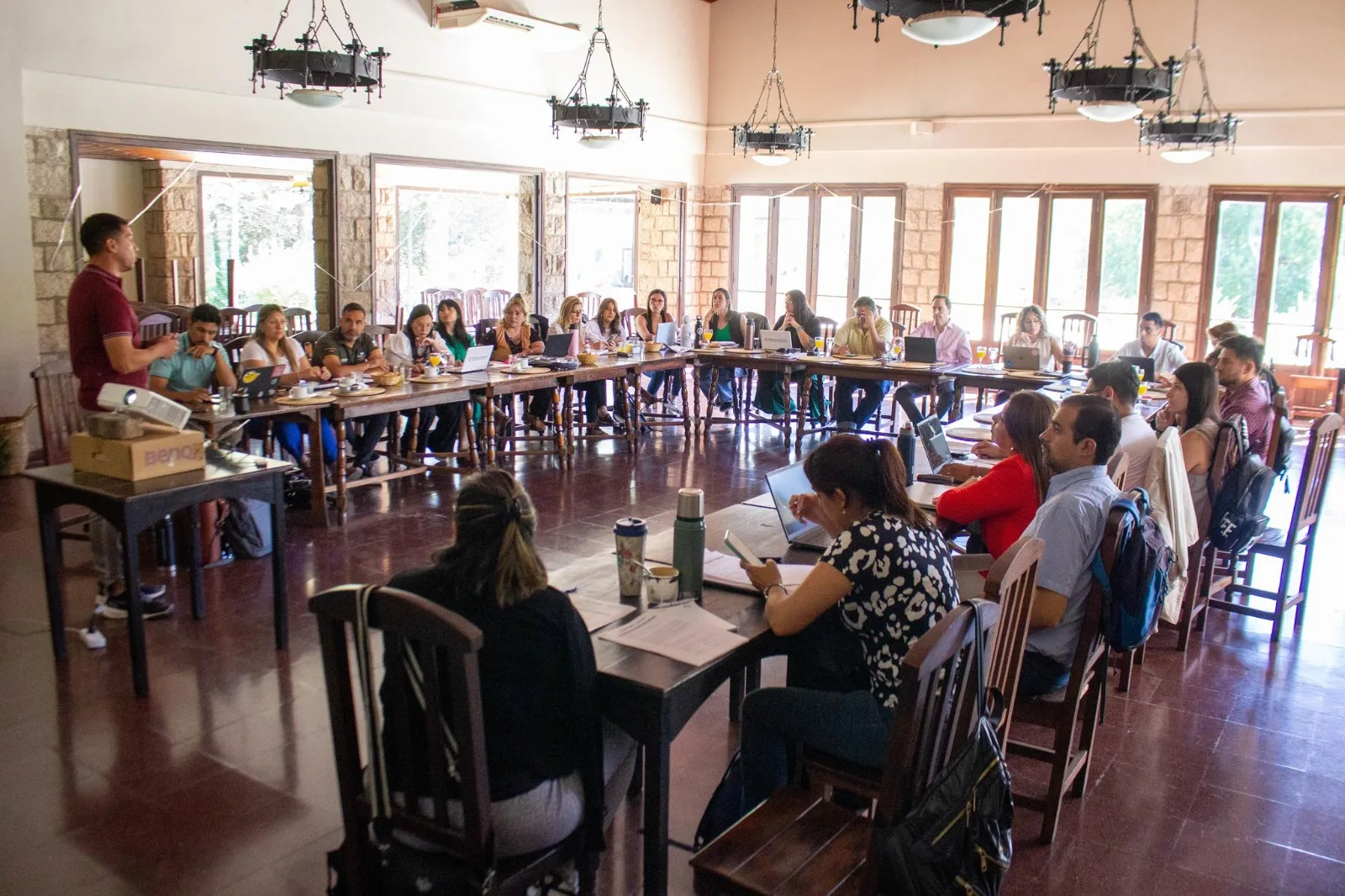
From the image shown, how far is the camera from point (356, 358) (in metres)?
6.85

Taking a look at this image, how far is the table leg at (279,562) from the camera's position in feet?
13.1

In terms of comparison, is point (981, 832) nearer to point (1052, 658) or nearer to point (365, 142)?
point (1052, 658)

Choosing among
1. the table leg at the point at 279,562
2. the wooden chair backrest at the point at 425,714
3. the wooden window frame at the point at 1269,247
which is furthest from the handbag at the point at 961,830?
the wooden window frame at the point at 1269,247

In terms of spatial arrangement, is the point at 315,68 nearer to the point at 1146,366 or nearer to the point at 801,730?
the point at 801,730

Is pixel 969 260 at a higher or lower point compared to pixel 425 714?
higher

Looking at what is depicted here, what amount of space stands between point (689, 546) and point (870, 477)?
518 millimetres

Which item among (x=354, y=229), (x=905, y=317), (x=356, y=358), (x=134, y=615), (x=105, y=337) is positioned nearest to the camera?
(x=134, y=615)

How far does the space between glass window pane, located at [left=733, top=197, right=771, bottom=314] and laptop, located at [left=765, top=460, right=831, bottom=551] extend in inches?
377

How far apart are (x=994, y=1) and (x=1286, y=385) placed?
743 cm

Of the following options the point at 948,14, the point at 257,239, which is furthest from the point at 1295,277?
the point at 257,239

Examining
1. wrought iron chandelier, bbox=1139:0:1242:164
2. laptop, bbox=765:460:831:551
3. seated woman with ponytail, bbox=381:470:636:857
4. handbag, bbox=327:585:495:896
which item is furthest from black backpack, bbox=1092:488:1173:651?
wrought iron chandelier, bbox=1139:0:1242:164

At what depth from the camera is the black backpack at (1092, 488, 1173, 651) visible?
282cm

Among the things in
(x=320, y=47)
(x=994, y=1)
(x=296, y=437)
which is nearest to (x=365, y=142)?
(x=320, y=47)

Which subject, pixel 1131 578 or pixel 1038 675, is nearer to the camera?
pixel 1131 578
